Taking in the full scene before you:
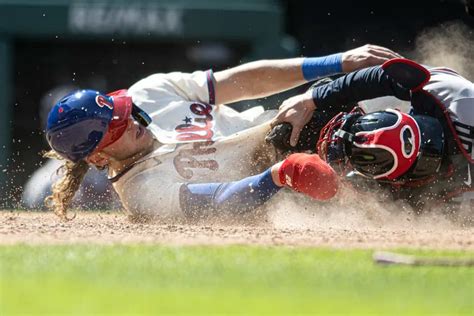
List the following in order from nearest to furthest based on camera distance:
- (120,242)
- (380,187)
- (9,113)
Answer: (120,242) < (380,187) < (9,113)

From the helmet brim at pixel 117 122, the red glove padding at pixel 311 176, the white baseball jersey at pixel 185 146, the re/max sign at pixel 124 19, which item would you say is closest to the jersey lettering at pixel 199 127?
the white baseball jersey at pixel 185 146

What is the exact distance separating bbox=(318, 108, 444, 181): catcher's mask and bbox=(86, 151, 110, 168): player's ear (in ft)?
4.47

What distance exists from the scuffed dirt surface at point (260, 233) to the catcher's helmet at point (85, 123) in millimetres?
459

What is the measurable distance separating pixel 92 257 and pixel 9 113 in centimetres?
628

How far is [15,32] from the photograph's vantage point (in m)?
10.3

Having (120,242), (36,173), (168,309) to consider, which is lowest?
(36,173)

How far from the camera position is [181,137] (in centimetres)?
623

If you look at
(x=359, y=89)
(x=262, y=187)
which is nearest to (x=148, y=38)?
(x=359, y=89)

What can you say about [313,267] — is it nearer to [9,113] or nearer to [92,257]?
[92,257]

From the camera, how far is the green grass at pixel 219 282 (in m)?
3.44

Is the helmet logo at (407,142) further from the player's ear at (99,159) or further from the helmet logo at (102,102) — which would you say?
the player's ear at (99,159)

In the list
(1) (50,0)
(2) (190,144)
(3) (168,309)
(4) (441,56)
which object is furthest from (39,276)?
(1) (50,0)

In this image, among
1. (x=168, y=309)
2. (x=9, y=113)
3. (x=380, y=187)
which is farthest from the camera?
(x=9, y=113)

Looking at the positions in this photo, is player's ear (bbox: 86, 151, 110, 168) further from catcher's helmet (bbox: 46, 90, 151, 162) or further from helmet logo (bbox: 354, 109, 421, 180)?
helmet logo (bbox: 354, 109, 421, 180)
